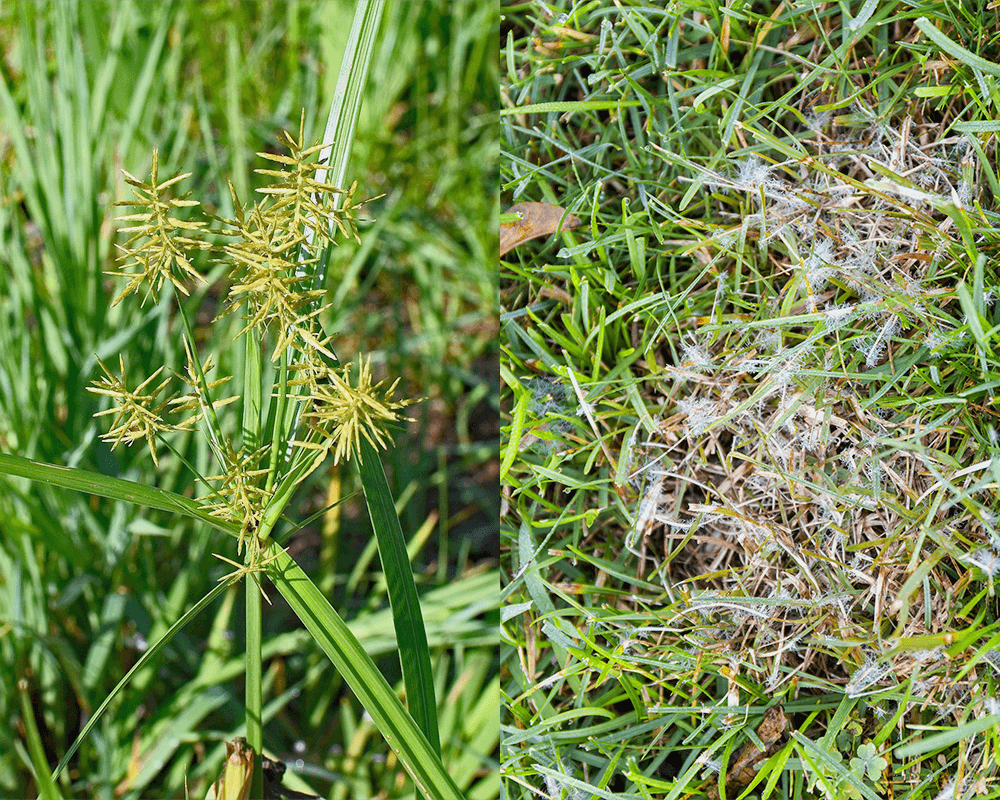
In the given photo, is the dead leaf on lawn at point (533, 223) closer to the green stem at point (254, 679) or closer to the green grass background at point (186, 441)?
the green grass background at point (186, 441)

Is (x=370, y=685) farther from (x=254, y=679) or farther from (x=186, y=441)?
(x=186, y=441)

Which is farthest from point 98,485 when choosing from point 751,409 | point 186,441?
point 751,409

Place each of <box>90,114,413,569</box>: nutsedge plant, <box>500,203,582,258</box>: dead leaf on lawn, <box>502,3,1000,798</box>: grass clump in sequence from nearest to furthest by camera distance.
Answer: <box>90,114,413,569</box>: nutsedge plant → <box>502,3,1000,798</box>: grass clump → <box>500,203,582,258</box>: dead leaf on lawn

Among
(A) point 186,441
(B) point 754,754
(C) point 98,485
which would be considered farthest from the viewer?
(A) point 186,441

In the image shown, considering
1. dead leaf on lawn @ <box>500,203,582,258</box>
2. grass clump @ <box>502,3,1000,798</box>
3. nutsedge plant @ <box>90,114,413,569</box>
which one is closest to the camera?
A: nutsedge plant @ <box>90,114,413,569</box>

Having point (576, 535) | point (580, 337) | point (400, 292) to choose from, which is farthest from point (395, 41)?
point (576, 535)

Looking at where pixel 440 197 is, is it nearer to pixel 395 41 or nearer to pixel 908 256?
pixel 395 41

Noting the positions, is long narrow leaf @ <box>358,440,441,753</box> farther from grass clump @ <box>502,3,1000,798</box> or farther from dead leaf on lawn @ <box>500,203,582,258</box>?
dead leaf on lawn @ <box>500,203,582,258</box>

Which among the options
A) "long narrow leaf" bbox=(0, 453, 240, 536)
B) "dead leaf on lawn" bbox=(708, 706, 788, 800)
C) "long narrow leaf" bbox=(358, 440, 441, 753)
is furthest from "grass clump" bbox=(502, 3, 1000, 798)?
"long narrow leaf" bbox=(0, 453, 240, 536)

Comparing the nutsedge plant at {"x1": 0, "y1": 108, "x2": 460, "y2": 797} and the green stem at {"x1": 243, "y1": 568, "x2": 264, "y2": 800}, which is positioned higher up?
the nutsedge plant at {"x1": 0, "y1": 108, "x2": 460, "y2": 797}

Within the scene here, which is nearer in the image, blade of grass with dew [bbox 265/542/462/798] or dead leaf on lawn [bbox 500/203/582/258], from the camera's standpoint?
blade of grass with dew [bbox 265/542/462/798]
